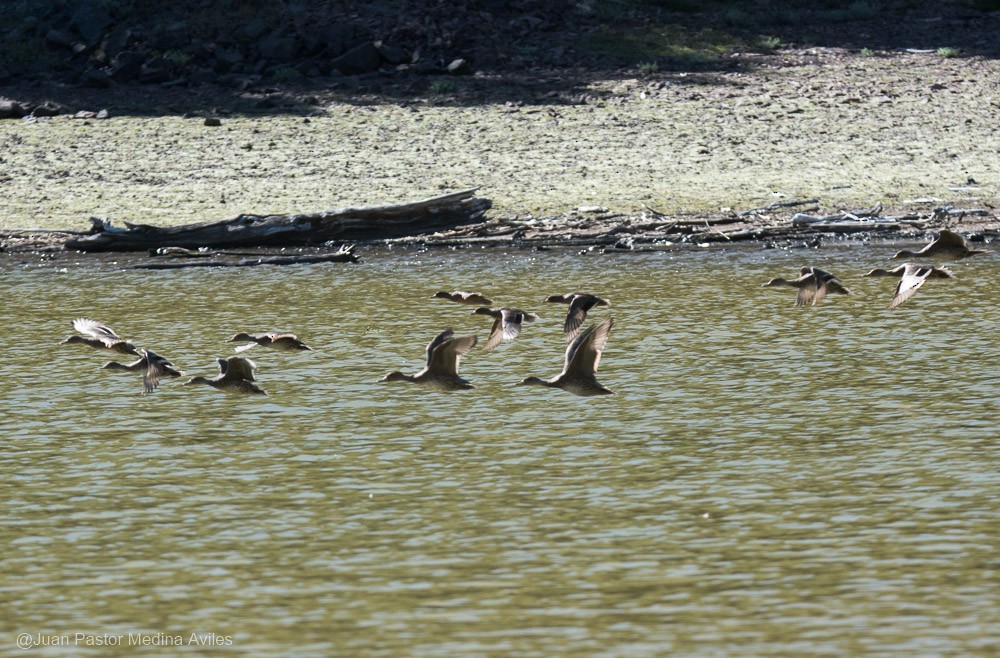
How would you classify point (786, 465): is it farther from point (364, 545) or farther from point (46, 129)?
point (46, 129)

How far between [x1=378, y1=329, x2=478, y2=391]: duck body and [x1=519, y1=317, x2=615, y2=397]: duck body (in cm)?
64

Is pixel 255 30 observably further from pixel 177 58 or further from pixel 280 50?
pixel 177 58

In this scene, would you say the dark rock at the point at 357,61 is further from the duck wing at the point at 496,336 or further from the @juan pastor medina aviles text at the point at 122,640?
the @juan pastor medina aviles text at the point at 122,640

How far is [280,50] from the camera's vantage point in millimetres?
31922

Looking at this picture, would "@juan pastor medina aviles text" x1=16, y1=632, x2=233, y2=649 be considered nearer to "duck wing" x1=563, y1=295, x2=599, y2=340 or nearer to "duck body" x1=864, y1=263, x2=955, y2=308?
"duck wing" x1=563, y1=295, x2=599, y2=340

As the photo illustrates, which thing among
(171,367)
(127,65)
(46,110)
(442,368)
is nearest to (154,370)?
(171,367)

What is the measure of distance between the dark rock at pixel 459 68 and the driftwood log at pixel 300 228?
7171mm

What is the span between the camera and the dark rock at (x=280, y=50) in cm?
3186

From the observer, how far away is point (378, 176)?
2558 centimetres

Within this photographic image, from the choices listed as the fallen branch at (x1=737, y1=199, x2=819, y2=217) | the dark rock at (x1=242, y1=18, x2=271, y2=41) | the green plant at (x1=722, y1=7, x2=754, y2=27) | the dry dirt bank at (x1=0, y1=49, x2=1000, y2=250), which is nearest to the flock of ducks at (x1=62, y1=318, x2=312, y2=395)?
the dry dirt bank at (x1=0, y1=49, x2=1000, y2=250)

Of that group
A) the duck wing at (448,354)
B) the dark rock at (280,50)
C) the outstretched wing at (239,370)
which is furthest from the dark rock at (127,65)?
the duck wing at (448,354)

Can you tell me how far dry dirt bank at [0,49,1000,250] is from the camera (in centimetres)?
2472

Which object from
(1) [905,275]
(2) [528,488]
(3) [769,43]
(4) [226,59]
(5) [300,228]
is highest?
(3) [769,43]

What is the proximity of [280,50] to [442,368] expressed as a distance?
67.3ft
